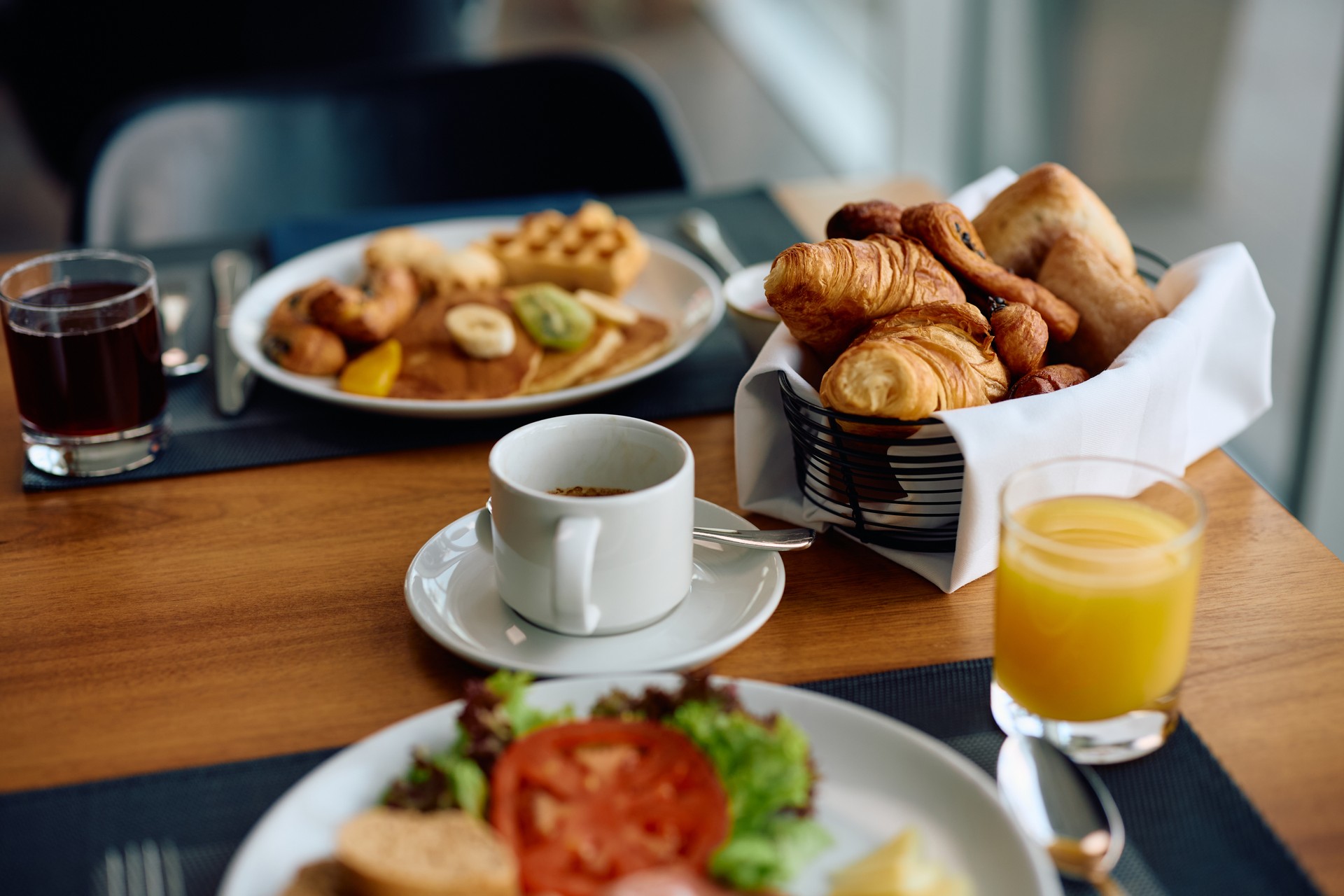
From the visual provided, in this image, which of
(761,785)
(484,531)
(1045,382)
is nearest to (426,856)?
(761,785)

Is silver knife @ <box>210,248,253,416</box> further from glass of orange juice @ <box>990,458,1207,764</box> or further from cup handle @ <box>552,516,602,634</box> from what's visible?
glass of orange juice @ <box>990,458,1207,764</box>

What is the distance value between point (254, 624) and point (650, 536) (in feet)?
1.12

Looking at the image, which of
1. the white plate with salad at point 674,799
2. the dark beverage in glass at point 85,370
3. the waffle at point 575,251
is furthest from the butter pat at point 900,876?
the waffle at point 575,251

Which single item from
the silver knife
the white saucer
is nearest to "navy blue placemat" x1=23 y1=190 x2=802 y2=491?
the silver knife

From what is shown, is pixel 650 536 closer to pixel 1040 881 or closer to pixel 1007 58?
pixel 1040 881

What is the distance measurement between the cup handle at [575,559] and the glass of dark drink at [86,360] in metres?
0.58

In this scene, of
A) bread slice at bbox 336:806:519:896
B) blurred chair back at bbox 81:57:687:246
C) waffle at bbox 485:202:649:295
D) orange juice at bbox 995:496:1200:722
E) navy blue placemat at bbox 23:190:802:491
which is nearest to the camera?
bread slice at bbox 336:806:519:896

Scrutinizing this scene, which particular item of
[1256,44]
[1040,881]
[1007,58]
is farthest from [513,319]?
[1007,58]

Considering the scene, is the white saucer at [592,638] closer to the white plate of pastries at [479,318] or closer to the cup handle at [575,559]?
the cup handle at [575,559]

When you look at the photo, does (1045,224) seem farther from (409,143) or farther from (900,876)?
(409,143)

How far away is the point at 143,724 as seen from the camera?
2.67ft

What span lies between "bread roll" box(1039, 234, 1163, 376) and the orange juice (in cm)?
31

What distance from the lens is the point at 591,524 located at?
780 millimetres

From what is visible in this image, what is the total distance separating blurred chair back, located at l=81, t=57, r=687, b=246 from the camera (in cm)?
203
